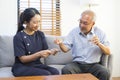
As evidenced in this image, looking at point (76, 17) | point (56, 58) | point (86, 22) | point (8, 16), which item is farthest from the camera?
point (76, 17)

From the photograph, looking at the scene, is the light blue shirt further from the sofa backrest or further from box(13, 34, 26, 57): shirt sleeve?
box(13, 34, 26, 57): shirt sleeve

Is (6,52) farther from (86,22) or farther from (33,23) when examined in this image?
(86,22)

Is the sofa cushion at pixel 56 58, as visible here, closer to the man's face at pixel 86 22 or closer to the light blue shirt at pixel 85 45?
the light blue shirt at pixel 85 45

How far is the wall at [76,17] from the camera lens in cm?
356

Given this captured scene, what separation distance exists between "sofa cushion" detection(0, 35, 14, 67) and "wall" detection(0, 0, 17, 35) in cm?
82

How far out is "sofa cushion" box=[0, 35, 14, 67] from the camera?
2.72 metres

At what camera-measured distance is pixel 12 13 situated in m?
3.58

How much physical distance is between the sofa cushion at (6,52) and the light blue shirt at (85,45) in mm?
711

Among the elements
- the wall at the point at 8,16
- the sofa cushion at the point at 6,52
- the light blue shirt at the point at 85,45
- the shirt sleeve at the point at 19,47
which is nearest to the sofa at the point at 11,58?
the sofa cushion at the point at 6,52

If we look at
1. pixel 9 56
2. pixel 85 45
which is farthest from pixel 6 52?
pixel 85 45

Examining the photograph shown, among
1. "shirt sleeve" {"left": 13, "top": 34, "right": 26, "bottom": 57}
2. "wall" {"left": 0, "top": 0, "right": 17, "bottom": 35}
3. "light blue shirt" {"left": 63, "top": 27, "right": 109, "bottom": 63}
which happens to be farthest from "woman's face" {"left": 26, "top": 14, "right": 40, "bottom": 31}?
"wall" {"left": 0, "top": 0, "right": 17, "bottom": 35}

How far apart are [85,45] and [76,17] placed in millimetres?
1302

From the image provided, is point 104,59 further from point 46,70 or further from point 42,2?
point 42,2

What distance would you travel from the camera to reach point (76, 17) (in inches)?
149
